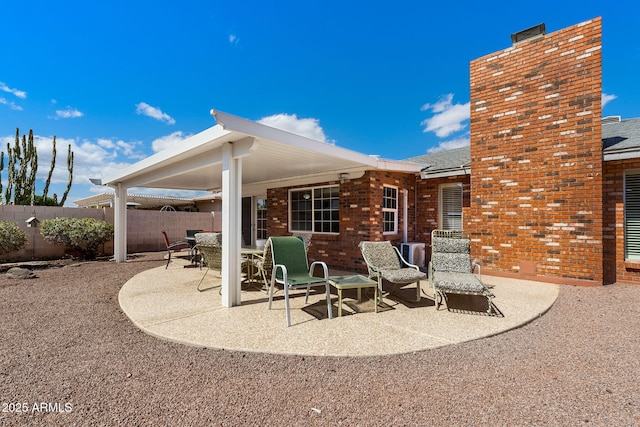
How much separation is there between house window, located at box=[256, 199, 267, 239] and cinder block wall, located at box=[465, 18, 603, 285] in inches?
278

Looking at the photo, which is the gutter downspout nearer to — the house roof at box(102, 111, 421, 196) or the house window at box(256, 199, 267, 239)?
the house roof at box(102, 111, 421, 196)

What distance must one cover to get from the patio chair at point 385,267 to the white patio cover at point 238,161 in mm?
1937

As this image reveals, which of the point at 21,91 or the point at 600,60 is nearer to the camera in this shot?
the point at 600,60

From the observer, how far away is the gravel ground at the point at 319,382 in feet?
6.79

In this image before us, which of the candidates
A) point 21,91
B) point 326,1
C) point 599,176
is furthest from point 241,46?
point 599,176

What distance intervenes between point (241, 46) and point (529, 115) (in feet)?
28.9

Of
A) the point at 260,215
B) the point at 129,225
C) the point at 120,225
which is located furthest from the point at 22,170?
the point at 260,215

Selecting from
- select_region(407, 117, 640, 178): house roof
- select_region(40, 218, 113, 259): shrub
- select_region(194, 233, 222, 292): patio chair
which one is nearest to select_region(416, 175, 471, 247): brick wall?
select_region(407, 117, 640, 178): house roof

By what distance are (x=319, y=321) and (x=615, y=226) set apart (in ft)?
22.2

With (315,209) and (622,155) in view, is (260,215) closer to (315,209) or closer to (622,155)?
(315,209)

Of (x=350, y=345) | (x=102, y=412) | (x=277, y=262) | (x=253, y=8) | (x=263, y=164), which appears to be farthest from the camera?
(x=253, y=8)

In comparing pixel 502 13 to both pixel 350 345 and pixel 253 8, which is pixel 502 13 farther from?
pixel 350 345

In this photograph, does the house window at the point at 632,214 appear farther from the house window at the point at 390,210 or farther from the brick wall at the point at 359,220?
the house window at the point at 390,210

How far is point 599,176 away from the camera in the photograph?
580 centimetres
